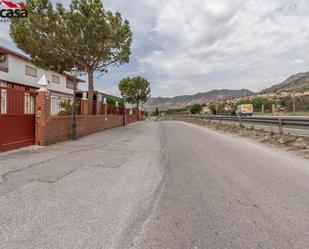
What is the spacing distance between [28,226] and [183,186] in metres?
2.69

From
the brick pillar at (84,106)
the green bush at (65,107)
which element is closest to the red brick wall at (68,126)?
the brick pillar at (84,106)

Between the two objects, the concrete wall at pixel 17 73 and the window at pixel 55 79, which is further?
the window at pixel 55 79

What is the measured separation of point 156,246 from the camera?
7.46ft

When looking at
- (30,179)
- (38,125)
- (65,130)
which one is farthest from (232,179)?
(65,130)

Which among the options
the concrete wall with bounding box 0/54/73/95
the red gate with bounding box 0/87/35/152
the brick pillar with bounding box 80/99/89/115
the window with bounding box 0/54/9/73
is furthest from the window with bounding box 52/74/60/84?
the red gate with bounding box 0/87/35/152

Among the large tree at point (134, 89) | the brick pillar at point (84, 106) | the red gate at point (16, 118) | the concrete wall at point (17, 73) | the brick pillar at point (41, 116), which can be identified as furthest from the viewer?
the large tree at point (134, 89)

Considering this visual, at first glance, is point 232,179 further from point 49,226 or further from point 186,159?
point 49,226

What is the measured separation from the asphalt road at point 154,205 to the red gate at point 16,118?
2427 millimetres

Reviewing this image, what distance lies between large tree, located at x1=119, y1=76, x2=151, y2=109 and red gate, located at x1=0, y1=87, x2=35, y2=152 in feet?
148

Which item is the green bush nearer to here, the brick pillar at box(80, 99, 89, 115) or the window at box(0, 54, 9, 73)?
the brick pillar at box(80, 99, 89, 115)

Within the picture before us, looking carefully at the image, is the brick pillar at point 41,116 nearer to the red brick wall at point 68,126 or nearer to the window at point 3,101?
the red brick wall at point 68,126

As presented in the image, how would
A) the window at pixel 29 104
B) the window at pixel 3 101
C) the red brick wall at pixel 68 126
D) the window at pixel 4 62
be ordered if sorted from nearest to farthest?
1. the window at pixel 3 101
2. the window at pixel 29 104
3. the red brick wall at pixel 68 126
4. the window at pixel 4 62

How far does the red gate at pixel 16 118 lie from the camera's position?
24.2ft

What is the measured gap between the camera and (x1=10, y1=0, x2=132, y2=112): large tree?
13.0 meters
